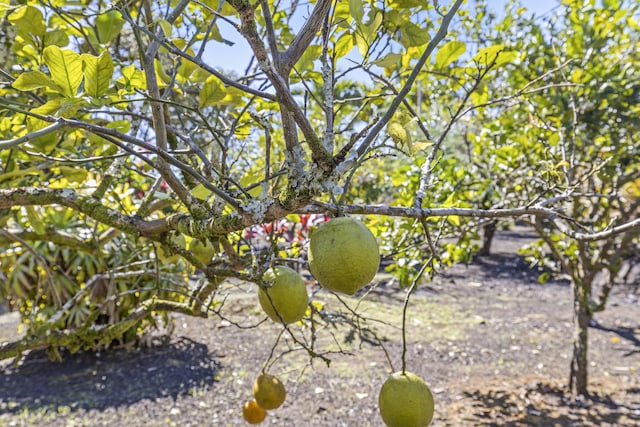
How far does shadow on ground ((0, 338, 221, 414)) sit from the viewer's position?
4094mm

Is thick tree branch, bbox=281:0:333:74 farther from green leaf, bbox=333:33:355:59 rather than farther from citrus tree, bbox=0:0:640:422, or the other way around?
green leaf, bbox=333:33:355:59

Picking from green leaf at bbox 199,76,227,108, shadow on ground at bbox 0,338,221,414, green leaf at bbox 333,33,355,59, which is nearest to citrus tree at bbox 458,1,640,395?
green leaf at bbox 333,33,355,59

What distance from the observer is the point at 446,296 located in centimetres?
820

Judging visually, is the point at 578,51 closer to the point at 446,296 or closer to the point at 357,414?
the point at 357,414

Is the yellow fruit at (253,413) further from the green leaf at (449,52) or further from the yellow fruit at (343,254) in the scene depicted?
the green leaf at (449,52)

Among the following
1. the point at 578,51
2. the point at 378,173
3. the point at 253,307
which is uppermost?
the point at 578,51

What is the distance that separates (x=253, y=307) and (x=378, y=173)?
4.36 meters

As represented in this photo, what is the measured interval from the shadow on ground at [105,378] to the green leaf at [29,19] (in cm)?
357

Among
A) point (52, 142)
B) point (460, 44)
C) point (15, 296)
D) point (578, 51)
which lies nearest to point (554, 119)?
point (578, 51)

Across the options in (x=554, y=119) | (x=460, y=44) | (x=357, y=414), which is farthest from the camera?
(x=357, y=414)

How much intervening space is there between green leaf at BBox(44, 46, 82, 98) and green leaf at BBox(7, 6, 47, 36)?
49 cm

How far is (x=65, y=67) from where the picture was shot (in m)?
0.88

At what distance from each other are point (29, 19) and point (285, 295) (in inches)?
40.6

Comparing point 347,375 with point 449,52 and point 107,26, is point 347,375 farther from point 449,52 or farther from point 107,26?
point 107,26
